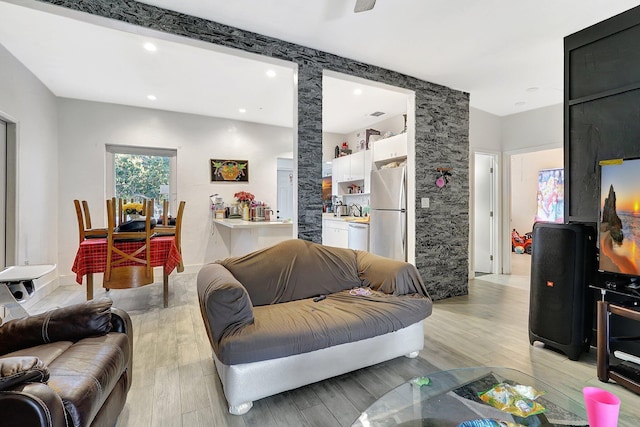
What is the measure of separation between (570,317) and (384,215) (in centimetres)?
230

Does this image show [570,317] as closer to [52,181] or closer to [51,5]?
[51,5]

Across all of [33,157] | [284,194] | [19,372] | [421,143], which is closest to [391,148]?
[421,143]

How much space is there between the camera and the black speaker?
2.29 meters

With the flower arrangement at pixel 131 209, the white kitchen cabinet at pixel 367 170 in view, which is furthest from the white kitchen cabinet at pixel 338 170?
the flower arrangement at pixel 131 209

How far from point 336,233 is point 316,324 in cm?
382

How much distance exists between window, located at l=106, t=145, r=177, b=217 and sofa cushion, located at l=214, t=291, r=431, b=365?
3.86 metres

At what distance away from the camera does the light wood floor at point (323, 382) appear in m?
1.68

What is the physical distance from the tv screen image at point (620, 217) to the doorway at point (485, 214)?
9.33 ft

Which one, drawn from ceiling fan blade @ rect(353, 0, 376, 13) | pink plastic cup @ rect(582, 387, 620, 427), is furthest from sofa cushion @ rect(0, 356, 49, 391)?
ceiling fan blade @ rect(353, 0, 376, 13)

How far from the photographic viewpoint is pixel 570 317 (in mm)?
2301

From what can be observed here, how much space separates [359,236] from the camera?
4.88 m

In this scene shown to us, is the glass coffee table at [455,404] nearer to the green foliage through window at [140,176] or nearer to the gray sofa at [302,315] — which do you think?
the gray sofa at [302,315]

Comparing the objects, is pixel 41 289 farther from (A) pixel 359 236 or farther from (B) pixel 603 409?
(B) pixel 603 409

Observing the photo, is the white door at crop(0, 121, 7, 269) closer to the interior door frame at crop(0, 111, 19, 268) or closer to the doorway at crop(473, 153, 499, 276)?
the interior door frame at crop(0, 111, 19, 268)
